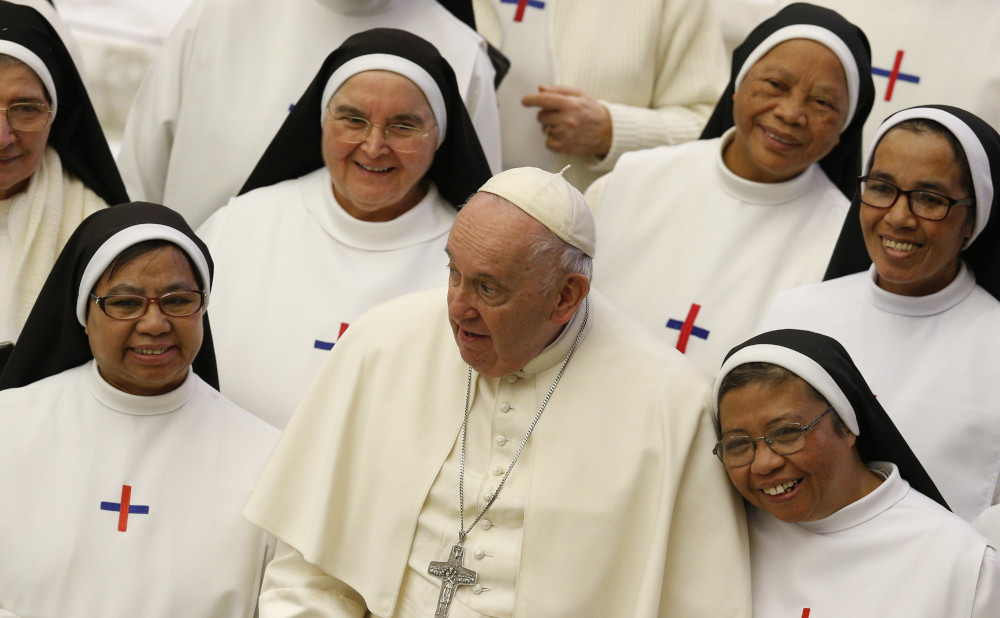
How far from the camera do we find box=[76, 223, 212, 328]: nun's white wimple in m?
4.06

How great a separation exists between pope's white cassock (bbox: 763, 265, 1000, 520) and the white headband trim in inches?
106

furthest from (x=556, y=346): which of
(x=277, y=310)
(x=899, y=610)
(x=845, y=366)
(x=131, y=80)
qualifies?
(x=131, y=80)

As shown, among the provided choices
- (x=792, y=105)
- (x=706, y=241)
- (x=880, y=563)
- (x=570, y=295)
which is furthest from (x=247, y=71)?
(x=880, y=563)

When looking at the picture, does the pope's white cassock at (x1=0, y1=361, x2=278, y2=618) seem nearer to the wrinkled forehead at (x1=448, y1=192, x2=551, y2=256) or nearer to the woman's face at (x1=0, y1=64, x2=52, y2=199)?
the woman's face at (x1=0, y1=64, x2=52, y2=199)

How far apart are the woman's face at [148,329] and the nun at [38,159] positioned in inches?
35.1

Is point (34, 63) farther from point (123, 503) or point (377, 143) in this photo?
point (123, 503)

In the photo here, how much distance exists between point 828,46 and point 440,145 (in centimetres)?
143

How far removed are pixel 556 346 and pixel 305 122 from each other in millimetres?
1720

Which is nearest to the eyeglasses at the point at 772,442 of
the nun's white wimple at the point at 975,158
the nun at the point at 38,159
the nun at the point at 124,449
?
the nun's white wimple at the point at 975,158

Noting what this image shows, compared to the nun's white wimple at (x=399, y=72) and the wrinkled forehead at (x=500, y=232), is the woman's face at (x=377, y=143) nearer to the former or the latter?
the nun's white wimple at (x=399, y=72)

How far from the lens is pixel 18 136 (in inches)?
189

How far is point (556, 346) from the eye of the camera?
12.5 feet

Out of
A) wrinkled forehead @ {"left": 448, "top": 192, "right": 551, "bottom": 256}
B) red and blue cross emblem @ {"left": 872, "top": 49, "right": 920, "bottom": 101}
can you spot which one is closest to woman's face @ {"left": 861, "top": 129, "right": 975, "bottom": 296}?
wrinkled forehead @ {"left": 448, "top": 192, "right": 551, "bottom": 256}

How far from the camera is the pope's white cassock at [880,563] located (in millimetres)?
3467
